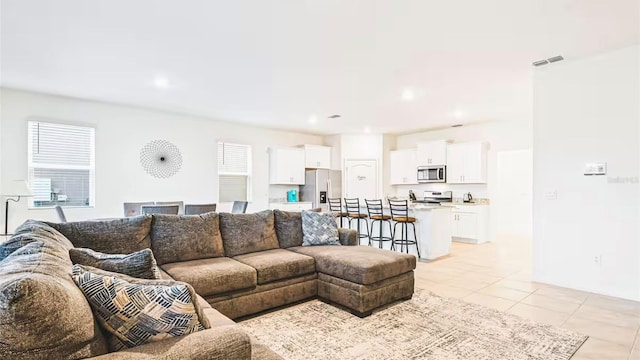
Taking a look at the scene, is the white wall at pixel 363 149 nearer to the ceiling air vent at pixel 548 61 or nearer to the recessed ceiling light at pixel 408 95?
the recessed ceiling light at pixel 408 95

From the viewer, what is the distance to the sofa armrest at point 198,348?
112 centimetres

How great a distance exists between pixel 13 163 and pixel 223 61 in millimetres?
3509

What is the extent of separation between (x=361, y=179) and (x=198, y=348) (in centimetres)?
735

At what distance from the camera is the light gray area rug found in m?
2.34

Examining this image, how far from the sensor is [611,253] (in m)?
3.46

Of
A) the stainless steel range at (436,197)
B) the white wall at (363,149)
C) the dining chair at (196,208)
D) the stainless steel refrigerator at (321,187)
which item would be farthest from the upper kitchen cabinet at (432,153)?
the dining chair at (196,208)

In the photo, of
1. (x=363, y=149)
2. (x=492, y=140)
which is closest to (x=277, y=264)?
(x=363, y=149)

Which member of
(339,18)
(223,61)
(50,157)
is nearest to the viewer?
(339,18)

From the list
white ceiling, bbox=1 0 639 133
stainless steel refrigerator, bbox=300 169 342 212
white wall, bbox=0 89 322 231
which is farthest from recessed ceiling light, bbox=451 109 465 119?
white wall, bbox=0 89 322 231

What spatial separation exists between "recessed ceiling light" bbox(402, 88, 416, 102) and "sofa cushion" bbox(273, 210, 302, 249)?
2.38 m

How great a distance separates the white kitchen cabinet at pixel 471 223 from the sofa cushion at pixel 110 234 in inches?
241

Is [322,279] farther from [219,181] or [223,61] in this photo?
[219,181]

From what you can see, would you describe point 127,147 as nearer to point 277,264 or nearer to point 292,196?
point 292,196

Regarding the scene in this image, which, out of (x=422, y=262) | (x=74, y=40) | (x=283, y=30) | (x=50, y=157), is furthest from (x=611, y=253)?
(x=50, y=157)
